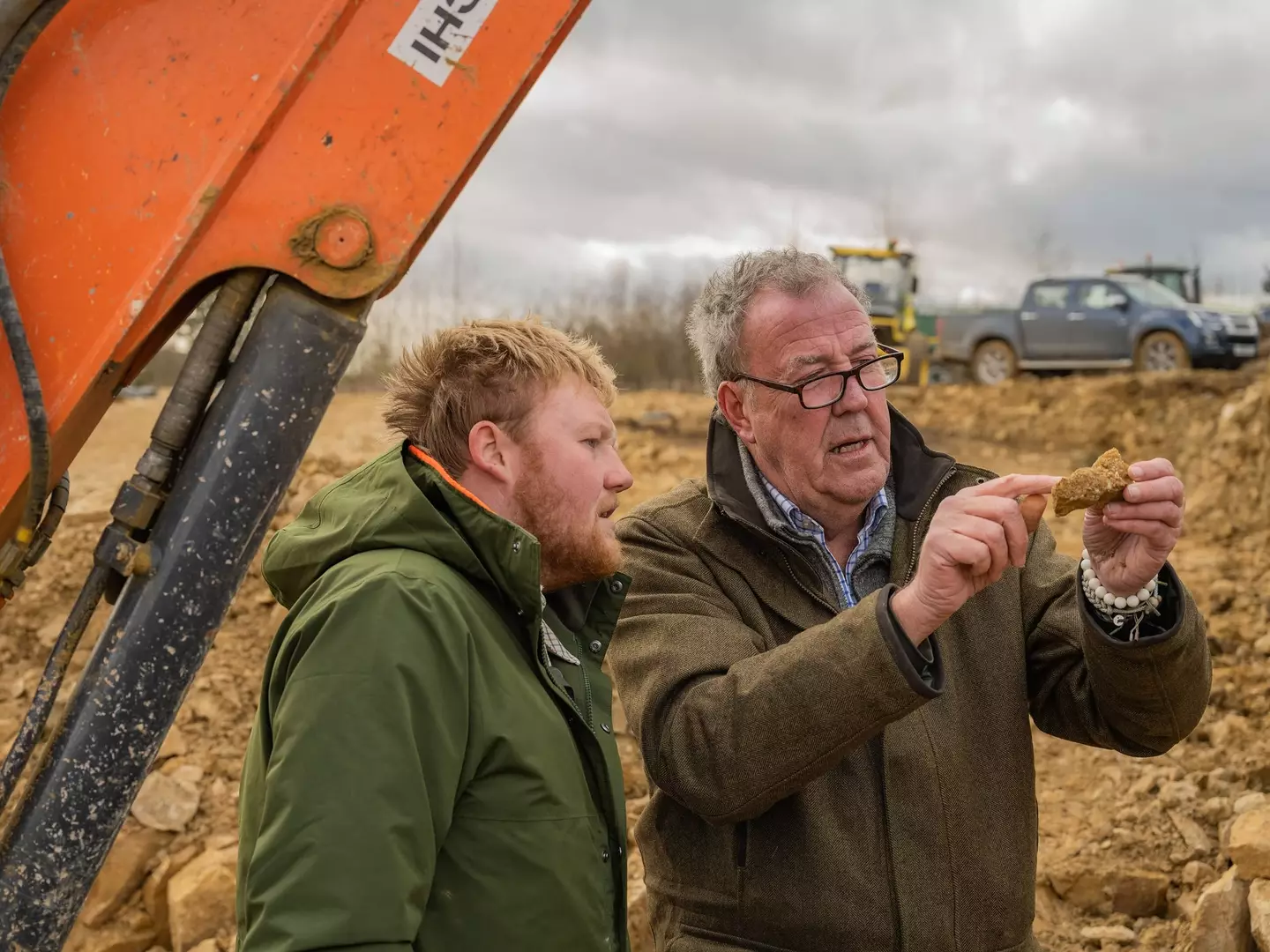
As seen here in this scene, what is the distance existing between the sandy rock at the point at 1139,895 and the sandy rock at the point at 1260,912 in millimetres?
614

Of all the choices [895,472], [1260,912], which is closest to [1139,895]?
[1260,912]

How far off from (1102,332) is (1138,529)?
42.8ft

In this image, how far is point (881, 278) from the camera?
16.8 metres

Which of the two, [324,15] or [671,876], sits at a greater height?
[324,15]

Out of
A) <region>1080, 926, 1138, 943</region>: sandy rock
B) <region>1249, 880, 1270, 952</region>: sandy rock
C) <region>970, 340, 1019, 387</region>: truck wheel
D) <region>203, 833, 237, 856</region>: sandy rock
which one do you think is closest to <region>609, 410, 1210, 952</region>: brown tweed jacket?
<region>1249, 880, 1270, 952</region>: sandy rock

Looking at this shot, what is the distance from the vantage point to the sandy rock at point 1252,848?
3586 millimetres

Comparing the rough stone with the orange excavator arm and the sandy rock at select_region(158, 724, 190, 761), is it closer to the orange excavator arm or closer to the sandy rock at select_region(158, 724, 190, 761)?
the orange excavator arm

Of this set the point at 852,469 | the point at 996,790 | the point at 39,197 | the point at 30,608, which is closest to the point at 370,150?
the point at 39,197

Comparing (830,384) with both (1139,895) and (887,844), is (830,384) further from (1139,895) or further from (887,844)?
(1139,895)

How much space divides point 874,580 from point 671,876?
2.63 feet

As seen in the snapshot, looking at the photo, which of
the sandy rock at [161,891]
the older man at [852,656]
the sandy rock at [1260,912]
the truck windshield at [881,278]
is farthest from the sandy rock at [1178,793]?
the truck windshield at [881,278]

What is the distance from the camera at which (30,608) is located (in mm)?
5969

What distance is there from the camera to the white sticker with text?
1.71m

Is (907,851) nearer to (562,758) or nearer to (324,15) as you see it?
(562,758)
